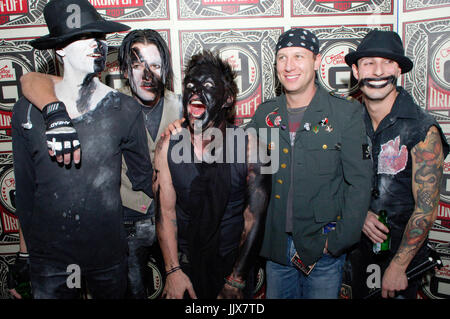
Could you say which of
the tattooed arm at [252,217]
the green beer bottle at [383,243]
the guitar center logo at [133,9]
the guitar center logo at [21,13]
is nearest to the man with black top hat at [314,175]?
the tattooed arm at [252,217]

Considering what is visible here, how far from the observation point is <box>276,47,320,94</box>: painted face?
1.94 metres

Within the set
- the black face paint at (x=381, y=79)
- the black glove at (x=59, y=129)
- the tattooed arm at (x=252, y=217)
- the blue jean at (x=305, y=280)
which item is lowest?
the blue jean at (x=305, y=280)

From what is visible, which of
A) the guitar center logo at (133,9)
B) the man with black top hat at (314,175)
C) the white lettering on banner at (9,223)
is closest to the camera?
the man with black top hat at (314,175)

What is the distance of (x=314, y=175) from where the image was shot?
6.36 ft

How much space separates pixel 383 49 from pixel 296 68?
2.25 ft

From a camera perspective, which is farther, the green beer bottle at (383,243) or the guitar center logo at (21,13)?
the guitar center logo at (21,13)

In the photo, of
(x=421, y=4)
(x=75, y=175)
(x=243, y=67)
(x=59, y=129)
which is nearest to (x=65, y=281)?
(x=75, y=175)

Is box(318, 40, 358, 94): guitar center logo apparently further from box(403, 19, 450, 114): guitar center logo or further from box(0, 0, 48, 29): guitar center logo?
box(0, 0, 48, 29): guitar center logo

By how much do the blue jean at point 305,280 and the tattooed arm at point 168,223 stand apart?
623 mm

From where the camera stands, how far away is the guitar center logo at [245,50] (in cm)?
282

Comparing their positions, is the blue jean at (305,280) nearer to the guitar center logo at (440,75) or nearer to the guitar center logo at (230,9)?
the guitar center logo at (440,75)

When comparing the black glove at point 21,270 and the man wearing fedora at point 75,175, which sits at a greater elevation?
the man wearing fedora at point 75,175
